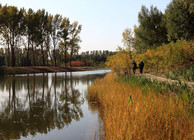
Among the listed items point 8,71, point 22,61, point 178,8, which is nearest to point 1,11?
point 8,71

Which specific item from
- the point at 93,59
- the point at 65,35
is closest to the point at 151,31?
the point at 65,35

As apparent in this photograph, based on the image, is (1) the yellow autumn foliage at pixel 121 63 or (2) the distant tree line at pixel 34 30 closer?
(1) the yellow autumn foliage at pixel 121 63

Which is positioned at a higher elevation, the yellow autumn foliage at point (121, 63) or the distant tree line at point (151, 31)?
the distant tree line at point (151, 31)

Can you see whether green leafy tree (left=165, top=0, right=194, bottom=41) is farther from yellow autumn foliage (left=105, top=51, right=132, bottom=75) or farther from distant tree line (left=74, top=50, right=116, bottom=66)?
distant tree line (left=74, top=50, right=116, bottom=66)

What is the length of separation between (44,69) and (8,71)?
30.9 feet

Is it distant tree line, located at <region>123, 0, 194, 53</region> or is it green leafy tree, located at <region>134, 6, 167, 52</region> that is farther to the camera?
green leafy tree, located at <region>134, 6, 167, 52</region>

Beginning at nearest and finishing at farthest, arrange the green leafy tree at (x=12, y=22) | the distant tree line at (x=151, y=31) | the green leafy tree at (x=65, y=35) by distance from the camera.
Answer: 1. the distant tree line at (x=151, y=31)
2. the green leafy tree at (x=12, y=22)
3. the green leafy tree at (x=65, y=35)

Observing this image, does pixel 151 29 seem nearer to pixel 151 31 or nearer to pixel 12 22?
pixel 151 31

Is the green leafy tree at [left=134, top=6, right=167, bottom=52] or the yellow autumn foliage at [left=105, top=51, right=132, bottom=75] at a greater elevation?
the green leafy tree at [left=134, top=6, right=167, bottom=52]

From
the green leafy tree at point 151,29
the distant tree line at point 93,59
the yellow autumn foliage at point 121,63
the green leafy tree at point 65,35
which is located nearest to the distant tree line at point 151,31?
the green leafy tree at point 151,29

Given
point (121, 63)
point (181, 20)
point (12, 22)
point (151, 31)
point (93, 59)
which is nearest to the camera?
point (121, 63)

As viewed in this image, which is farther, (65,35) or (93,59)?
(93,59)

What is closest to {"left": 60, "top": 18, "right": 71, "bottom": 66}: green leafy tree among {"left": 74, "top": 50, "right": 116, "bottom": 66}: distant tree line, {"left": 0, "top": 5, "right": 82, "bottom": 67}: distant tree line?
{"left": 0, "top": 5, "right": 82, "bottom": 67}: distant tree line

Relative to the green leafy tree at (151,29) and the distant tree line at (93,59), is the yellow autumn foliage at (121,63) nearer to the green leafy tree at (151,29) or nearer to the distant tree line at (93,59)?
the green leafy tree at (151,29)
